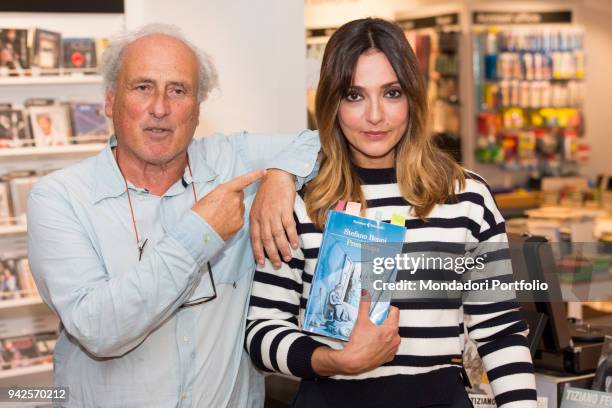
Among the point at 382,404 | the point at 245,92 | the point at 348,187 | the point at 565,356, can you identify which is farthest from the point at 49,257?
the point at 245,92

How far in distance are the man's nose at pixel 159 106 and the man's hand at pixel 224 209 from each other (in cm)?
31

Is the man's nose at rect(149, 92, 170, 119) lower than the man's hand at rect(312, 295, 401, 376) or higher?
higher

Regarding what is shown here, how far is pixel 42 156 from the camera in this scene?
525 centimetres

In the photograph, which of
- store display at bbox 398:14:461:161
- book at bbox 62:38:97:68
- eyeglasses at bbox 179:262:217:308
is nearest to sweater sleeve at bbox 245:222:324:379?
eyeglasses at bbox 179:262:217:308

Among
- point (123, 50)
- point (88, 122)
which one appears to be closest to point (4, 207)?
point (88, 122)

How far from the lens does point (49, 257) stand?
2107 mm

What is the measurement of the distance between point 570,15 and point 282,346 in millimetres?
8411

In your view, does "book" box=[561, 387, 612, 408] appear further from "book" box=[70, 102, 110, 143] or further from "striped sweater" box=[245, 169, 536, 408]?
"book" box=[70, 102, 110, 143]

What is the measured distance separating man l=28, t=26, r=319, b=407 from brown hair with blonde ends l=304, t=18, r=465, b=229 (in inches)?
3.5

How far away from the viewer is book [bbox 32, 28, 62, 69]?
5.04m

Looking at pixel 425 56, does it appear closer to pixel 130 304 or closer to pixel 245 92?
pixel 245 92

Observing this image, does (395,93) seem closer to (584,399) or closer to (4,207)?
(584,399)

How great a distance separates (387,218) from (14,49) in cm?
359

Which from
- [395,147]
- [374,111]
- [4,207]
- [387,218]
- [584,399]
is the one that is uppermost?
[374,111]
